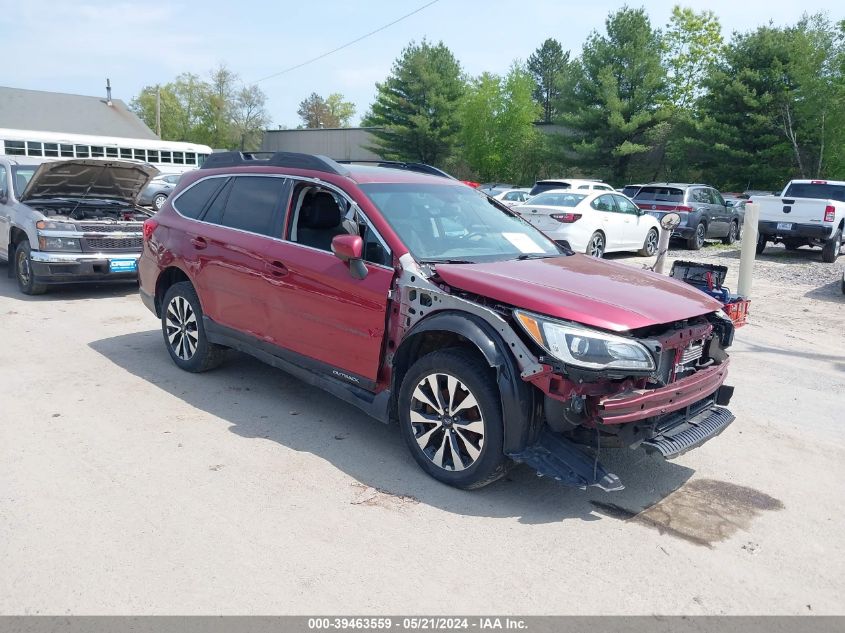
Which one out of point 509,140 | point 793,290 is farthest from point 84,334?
point 509,140

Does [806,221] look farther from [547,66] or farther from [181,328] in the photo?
[547,66]

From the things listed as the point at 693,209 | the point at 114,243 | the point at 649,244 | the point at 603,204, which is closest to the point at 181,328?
the point at 114,243

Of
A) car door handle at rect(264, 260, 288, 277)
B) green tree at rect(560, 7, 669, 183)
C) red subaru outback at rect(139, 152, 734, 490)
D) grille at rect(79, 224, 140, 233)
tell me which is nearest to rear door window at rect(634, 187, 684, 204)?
grille at rect(79, 224, 140, 233)

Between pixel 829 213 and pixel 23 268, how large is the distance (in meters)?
15.8

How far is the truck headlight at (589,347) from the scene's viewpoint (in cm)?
352

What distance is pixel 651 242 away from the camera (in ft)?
55.0

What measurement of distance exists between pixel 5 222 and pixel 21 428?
6.66 meters

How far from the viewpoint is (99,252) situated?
9555 mm

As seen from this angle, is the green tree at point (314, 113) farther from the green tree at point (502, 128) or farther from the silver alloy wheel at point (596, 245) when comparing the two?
the silver alloy wheel at point (596, 245)

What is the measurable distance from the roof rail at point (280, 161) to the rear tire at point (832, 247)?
46.9 feet

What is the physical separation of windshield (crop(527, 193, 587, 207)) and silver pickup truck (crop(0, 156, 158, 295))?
8.21 meters

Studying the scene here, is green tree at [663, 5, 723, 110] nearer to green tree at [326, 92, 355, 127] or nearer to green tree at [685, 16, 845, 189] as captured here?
green tree at [685, 16, 845, 189]

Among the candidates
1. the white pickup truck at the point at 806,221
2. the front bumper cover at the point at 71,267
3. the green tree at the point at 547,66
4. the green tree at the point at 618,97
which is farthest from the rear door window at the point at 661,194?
the green tree at the point at 547,66

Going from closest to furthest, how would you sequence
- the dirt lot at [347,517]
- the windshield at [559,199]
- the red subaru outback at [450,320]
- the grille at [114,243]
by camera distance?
1. the dirt lot at [347,517]
2. the red subaru outback at [450,320]
3. the grille at [114,243]
4. the windshield at [559,199]
